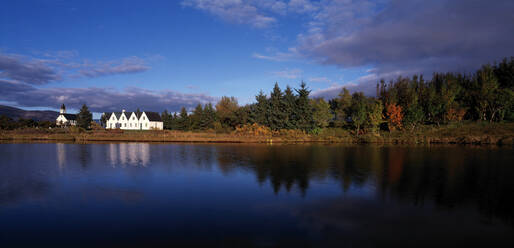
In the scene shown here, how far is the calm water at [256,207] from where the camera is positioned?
8.92 m

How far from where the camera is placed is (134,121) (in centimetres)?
10912

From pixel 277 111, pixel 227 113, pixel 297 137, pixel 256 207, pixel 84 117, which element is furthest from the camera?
pixel 84 117

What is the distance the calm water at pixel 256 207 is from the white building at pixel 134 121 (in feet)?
291

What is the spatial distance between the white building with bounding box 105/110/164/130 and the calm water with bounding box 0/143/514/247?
291 ft

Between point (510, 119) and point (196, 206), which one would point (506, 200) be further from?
point (510, 119)

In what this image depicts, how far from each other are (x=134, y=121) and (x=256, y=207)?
10805 cm

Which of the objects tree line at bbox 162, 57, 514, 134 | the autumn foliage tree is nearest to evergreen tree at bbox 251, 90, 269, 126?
tree line at bbox 162, 57, 514, 134

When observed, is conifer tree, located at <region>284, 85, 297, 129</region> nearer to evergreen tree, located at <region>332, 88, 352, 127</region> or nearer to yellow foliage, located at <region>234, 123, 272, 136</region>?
yellow foliage, located at <region>234, 123, 272, 136</region>

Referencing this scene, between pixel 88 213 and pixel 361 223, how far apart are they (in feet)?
35.1

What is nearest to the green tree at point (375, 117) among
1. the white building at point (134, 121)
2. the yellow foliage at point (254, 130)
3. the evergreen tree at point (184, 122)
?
the yellow foliage at point (254, 130)

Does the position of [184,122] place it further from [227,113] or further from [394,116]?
[394,116]

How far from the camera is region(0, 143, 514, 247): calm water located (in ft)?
29.3

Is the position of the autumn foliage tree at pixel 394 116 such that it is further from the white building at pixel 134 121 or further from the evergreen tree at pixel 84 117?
the evergreen tree at pixel 84 117

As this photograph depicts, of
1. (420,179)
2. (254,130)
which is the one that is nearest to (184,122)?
(254,130)
